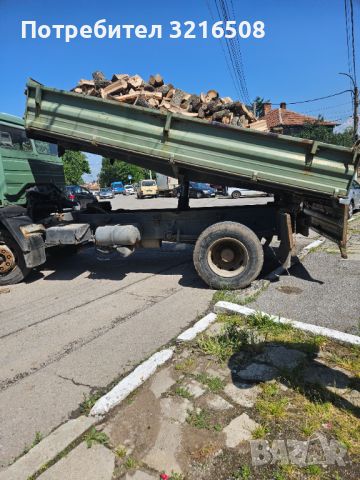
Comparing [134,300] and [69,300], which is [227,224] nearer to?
[134,300]

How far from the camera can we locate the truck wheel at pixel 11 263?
6004 mm

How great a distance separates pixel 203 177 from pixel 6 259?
150 inches

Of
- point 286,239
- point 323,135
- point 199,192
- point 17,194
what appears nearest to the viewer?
point 286,239

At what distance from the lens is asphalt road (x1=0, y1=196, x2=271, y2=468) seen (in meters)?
2.83

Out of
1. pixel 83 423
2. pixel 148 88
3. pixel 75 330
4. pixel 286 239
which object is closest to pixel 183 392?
pixel 83 423

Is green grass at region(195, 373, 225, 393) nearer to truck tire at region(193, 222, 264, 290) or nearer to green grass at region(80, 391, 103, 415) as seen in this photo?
green grass at region(80, 391, 103, 415)

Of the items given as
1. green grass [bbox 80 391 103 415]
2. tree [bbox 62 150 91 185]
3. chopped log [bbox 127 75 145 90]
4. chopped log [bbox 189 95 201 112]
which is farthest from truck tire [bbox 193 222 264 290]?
tree [bbox 62 150 91 185]

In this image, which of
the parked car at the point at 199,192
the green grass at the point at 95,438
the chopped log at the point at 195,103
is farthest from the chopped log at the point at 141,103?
the parked car at the point at 199,192

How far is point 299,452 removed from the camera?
2.21 m

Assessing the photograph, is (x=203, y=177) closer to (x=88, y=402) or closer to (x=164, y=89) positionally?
(x=164, y=89)

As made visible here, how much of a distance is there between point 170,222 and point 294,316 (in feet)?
9.04

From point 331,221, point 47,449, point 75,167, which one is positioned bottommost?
point 47,449

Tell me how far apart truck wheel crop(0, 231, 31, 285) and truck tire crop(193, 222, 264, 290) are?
3.22m

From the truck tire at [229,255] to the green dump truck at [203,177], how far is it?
16 millimetres
